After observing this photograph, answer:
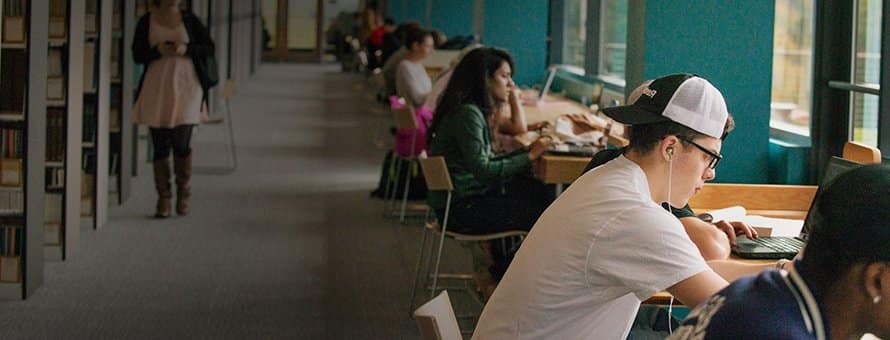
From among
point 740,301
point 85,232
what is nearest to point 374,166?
point 85,232

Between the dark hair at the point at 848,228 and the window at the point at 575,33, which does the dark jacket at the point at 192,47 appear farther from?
the dark hair at the point at 848,228

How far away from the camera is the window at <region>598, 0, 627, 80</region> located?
9.61m

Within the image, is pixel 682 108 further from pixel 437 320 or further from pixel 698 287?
pixel 437 320

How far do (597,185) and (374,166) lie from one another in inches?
347

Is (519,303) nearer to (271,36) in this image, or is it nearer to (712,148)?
(712,148)

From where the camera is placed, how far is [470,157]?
18.9ft

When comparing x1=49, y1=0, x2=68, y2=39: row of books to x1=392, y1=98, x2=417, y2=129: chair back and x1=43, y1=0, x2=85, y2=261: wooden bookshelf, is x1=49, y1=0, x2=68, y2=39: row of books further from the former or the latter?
x1=392, y1=98, x2=417, y2=129: chair back

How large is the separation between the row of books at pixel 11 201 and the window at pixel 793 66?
324 centimetres

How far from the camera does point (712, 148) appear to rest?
8.72 ft

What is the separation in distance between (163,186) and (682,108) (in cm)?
591

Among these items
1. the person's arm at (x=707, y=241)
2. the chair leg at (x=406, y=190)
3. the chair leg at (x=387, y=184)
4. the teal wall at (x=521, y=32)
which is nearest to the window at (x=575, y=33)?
the teal wall at (x=521, y=32)

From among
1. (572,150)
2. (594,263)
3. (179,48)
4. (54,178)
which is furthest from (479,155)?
(594,263)

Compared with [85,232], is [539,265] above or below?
above

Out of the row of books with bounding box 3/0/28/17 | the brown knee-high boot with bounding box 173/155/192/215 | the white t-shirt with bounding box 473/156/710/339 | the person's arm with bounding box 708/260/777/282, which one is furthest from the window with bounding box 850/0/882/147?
the brown knee-high boot with bounding box 173/155/192/215
